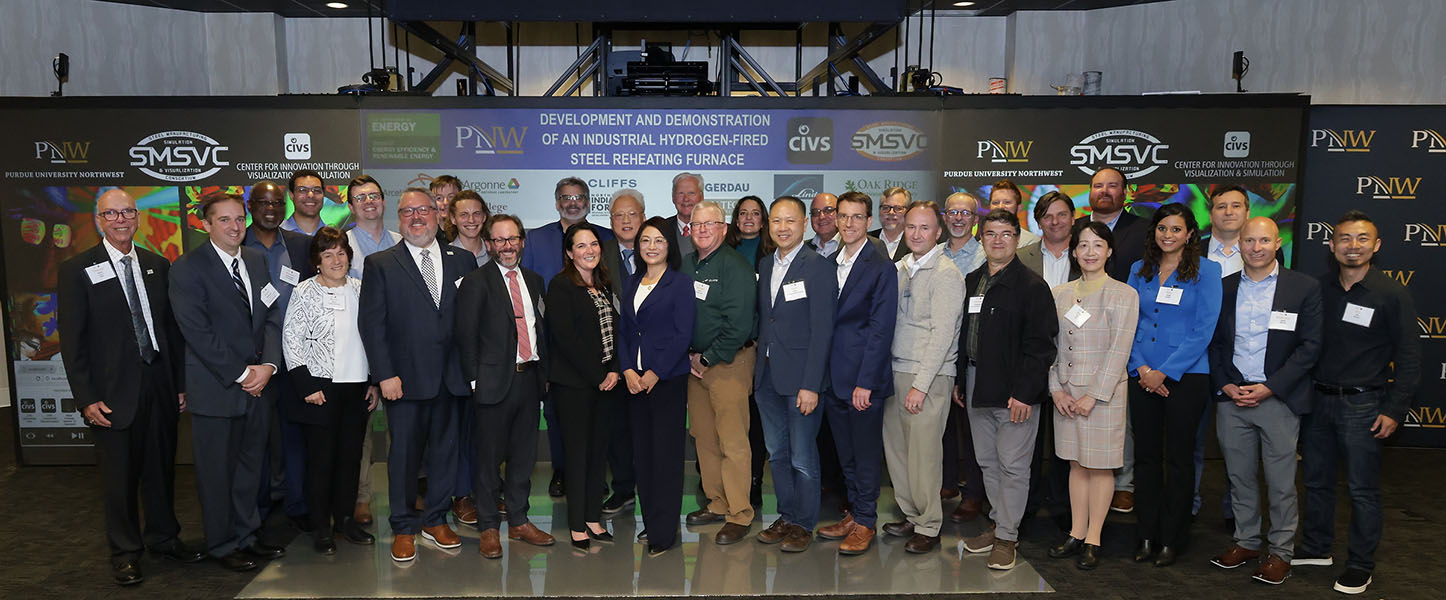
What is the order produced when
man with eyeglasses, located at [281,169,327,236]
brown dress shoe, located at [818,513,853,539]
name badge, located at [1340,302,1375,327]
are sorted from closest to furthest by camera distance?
name badge, located at [1340,302,1375,327], brown dress shoe, located at [818,513,853,539], man with eyeglasses, located at [281,169,327,236]

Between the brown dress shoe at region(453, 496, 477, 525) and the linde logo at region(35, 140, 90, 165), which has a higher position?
the linde logo at region(35, 140, 90, 165)

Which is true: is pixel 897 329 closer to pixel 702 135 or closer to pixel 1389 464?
pixel 702 135

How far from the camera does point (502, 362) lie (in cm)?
375

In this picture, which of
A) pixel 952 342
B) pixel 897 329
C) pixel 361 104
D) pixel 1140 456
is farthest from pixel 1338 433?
pixel 361 104

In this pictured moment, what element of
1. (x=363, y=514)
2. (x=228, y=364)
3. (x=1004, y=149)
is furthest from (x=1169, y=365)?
(x=228, y=364)

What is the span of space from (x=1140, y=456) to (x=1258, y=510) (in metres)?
0.61

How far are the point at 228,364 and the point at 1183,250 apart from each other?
4264mm

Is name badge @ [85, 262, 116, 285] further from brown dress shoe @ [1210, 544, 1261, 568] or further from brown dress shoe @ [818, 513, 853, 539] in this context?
brown dress shoe @ [1210, 544, 1261, 568]

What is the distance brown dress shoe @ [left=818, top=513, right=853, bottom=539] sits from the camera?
4.20 meters

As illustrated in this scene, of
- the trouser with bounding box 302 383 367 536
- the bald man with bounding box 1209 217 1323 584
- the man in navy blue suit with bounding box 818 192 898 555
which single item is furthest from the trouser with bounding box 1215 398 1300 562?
the trouser with bounding box 302 383 367 536

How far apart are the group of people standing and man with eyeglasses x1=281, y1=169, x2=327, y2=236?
251 millimetres

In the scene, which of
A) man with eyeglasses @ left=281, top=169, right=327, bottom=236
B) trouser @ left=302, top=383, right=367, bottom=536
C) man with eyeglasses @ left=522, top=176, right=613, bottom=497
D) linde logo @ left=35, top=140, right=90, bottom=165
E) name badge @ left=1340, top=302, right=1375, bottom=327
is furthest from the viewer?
linde logo @ left=35, top=140, right=90, bottom=165

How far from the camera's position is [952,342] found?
380 cm

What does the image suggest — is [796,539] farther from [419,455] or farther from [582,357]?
[419,455]
